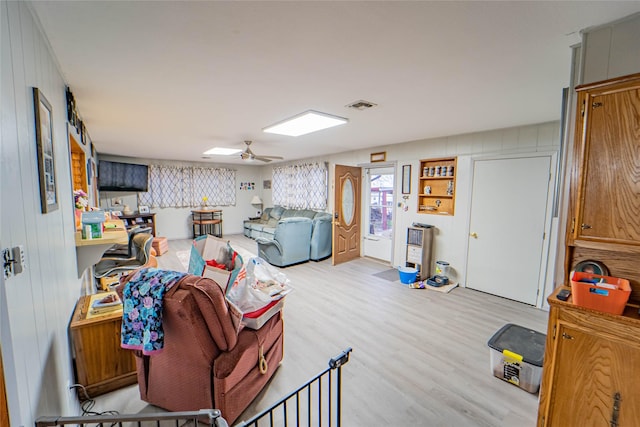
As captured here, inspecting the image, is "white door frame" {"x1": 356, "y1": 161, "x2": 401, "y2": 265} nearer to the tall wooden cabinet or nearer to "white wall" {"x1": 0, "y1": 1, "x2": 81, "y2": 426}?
the tall wooden cabinet

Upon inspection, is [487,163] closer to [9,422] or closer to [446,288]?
[446,288]

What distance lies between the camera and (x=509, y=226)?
12.1 ft

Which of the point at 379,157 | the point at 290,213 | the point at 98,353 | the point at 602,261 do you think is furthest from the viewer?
the point at 290,213

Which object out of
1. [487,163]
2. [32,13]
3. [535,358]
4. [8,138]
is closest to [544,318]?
[535,358]

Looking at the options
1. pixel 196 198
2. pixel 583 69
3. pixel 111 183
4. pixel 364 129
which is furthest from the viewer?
pixel 196 198

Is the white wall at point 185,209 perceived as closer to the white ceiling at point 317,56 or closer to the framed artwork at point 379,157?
the white ceiling at point 317,56

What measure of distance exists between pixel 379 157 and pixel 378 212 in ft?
3.76

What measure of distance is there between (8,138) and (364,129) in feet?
11.0

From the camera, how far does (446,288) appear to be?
4.12 m

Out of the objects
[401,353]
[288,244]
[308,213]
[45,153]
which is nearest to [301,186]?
[308,213]

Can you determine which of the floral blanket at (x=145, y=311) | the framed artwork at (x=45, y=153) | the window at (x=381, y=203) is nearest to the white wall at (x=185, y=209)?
the window at (x=381, y=203)

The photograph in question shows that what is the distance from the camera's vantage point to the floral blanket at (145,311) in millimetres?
1575

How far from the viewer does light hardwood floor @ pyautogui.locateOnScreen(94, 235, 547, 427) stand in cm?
192

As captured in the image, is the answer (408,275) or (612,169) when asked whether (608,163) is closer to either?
(612,169)
